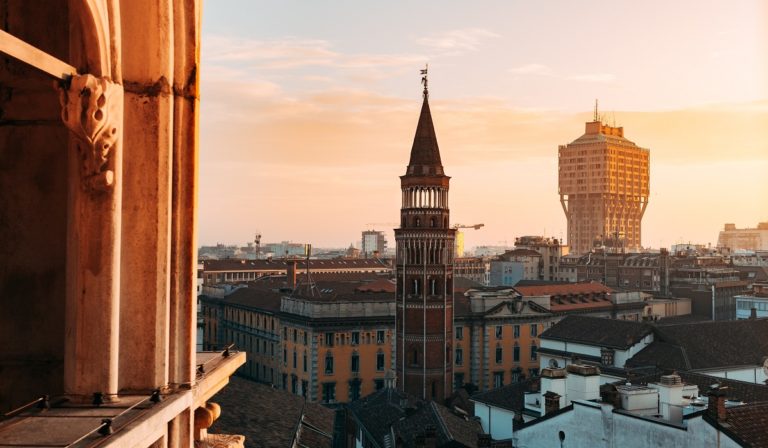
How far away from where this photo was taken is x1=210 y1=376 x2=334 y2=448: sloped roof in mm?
21922

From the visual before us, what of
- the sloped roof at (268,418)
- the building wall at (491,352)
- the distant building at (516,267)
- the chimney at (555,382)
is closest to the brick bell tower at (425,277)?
the building wall at (491,352)

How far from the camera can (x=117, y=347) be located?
14.9 feet

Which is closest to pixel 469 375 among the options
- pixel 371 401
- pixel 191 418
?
pixel 371 401

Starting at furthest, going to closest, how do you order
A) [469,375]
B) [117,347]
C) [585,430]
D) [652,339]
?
1. [469,375]
2. [652,339]
3. [585,430]
4. [117,347]

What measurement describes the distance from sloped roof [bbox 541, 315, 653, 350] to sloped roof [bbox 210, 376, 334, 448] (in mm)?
27312

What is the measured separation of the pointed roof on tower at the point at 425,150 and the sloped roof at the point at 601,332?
14.4 metres

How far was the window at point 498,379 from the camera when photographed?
69875mm

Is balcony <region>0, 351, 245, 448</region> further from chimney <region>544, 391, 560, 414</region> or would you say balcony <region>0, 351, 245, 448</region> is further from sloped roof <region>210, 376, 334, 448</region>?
chimney <region>544, 391, 560, 414</region>

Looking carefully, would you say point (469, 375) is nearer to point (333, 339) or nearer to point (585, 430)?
point (333, 339)

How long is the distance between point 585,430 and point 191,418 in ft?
80.7

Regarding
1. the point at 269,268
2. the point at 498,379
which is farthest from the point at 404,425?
the point at 269,268

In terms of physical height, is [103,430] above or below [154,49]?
below

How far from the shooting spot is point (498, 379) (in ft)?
230

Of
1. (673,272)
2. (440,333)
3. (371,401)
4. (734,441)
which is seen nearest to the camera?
(734,441)
